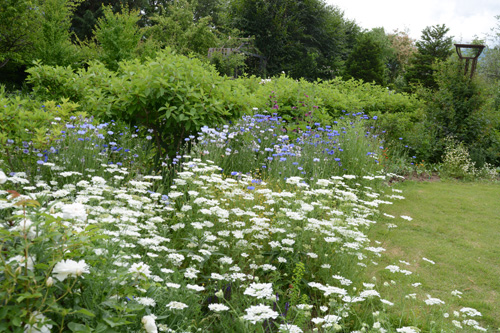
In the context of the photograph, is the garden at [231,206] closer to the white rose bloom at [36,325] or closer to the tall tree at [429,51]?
the white rose bloom at [36,325]

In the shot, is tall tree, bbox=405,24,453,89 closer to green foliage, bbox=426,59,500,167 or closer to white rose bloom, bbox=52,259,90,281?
green foliage, bbox=426,59,500,167

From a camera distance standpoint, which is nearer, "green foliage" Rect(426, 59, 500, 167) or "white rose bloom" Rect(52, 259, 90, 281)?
"white rose bloom" Rect(52, 259, 90, 281)

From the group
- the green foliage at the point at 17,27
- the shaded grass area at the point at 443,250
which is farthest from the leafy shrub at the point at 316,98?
the green foliage at the point at 17,27

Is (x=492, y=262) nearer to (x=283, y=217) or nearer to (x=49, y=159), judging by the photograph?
(x=283, y=217)

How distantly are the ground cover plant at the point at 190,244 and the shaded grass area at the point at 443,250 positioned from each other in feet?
1.50

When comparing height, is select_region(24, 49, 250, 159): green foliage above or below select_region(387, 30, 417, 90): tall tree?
below

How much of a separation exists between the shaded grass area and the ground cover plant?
0.46 metres

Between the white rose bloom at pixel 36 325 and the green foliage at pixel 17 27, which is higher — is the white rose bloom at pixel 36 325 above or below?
below

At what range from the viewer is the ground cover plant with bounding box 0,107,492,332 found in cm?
160

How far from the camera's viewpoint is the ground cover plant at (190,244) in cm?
160

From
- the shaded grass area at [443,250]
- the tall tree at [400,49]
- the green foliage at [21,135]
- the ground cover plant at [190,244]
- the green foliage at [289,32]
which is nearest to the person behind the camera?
the ground cover plant at [190,244]

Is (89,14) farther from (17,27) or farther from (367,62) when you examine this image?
(367,62)

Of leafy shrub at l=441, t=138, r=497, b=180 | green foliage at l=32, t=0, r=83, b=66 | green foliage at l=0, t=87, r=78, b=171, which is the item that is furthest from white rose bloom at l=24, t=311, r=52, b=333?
green foliage at l=32, t=0, r=83, b=66

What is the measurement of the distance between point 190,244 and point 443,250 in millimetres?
3675
